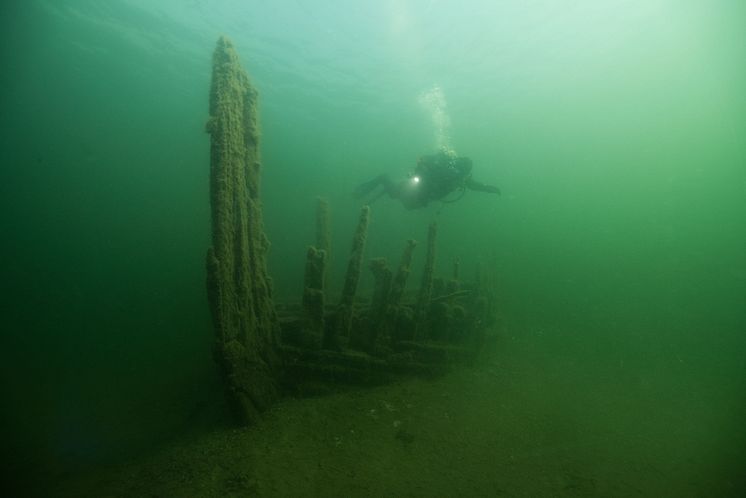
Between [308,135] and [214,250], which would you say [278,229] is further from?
[214,250]

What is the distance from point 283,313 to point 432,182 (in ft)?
19.4

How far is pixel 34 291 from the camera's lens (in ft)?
60.0

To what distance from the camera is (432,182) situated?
34.4 ft

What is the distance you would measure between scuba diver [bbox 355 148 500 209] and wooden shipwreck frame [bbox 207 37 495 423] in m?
3.76

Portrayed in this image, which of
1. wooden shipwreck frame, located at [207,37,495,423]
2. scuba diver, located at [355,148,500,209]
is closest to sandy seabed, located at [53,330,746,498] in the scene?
wooden shipwreck frame, located at [207,37,495,423]

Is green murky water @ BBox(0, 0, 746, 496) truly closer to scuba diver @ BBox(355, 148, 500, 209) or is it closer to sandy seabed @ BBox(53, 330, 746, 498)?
sandy seabed @ BBox(53, 330, 746, 498)

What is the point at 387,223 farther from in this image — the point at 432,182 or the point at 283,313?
the point at 283,313

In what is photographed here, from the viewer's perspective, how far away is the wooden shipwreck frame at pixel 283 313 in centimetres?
429

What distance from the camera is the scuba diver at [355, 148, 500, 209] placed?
10.1m

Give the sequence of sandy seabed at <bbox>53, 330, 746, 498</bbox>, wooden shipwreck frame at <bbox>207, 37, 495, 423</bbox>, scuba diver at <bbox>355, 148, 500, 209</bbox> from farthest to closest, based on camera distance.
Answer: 1. scuba diver at <bbox>355, 148, 500, 209</bbox>
2. wooden shipwreck frame at <bbox>207, 37, 495, 423</bbox>
3. sandy seabed at <bbox>53, 330, 746, 498</bbox>

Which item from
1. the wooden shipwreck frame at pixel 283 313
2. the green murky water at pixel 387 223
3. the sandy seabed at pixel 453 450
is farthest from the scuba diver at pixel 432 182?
the sandy seabed at pixel 453 450

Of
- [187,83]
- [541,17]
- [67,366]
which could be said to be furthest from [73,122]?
[541,17]

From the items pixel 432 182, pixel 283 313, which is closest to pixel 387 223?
pixel 432 182

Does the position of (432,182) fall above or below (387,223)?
below
